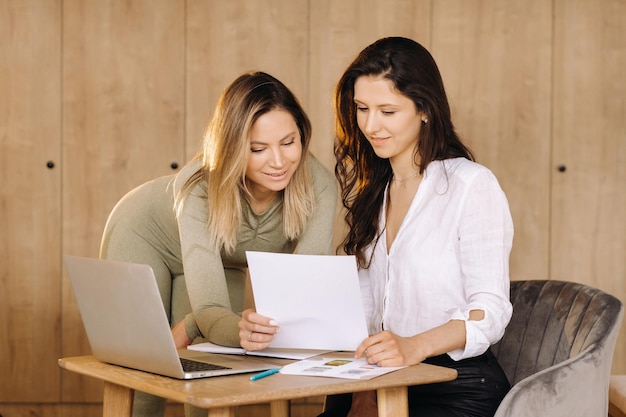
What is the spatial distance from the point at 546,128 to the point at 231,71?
1320 mm

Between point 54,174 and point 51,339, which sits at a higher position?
point 54,174

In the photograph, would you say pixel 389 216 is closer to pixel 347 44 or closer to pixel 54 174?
pixel 347 44

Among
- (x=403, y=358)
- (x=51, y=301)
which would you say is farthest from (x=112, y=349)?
(x=51, y=301)

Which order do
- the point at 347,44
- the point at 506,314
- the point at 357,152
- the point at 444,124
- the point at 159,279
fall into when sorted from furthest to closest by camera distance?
the point at 347,44 < the point at 159,279 < the point at 357,152 < the point at 444,124 < the point at 506,314

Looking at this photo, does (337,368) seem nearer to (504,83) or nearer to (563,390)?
(563,390)

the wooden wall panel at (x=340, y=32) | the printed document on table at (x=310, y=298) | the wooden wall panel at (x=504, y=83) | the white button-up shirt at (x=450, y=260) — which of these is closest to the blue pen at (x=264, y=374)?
the printed document on table at (x=310, y=298)

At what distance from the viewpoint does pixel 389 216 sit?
2213 millimetres

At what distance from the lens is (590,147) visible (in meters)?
3.78

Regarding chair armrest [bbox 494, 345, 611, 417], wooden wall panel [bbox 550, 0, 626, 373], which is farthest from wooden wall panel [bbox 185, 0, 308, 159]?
chair armrest [bbox 494, 345, 611, 417]

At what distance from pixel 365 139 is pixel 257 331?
0.64 m

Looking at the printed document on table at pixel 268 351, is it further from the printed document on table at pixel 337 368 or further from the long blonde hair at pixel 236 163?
the long blonde hair at pixel 236 163

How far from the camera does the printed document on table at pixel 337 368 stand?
1.61 meters

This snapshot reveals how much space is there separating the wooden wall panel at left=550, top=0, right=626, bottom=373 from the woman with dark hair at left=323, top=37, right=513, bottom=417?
5.68ft

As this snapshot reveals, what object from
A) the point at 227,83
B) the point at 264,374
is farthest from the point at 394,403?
the point at 227,83
